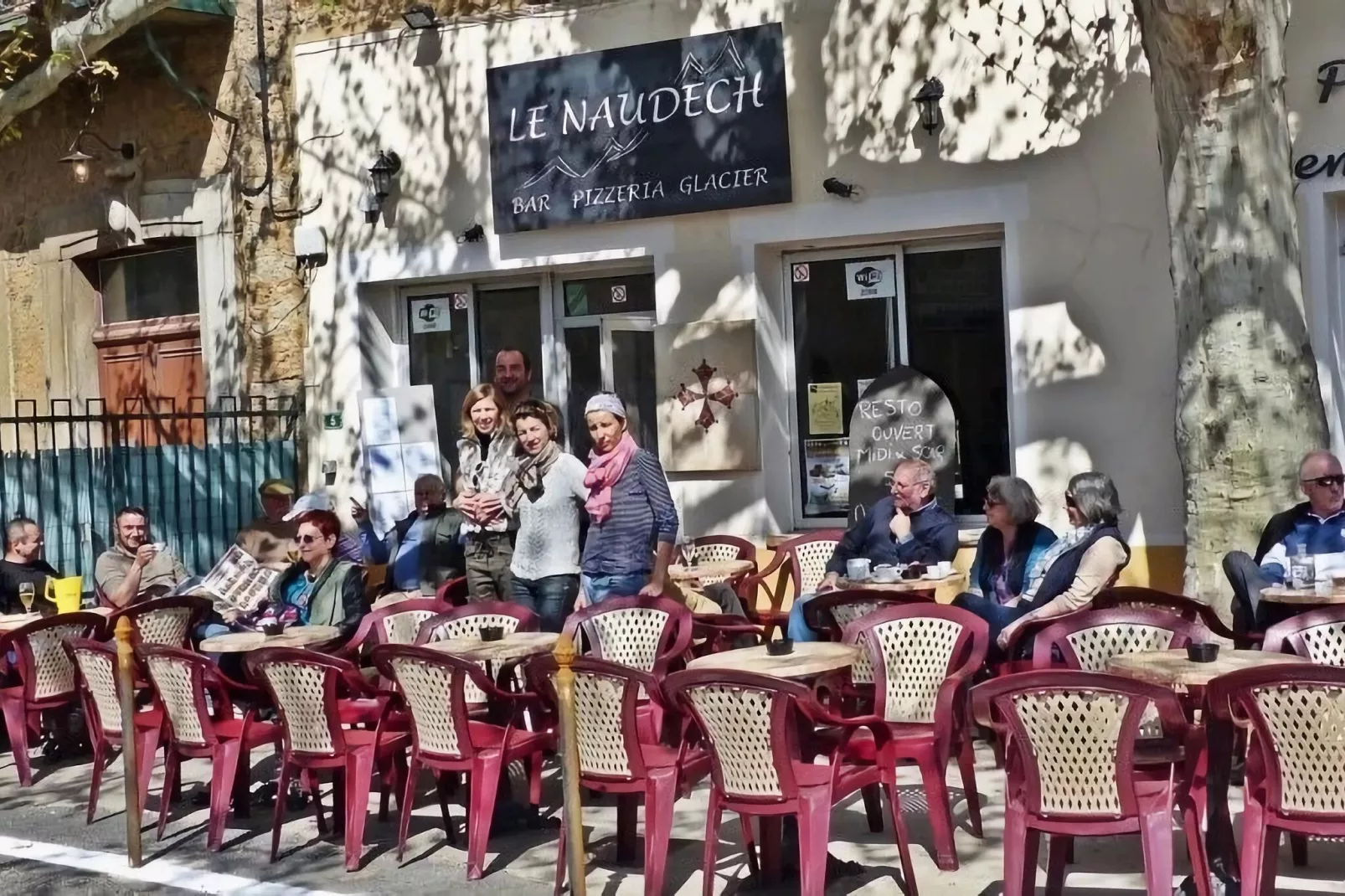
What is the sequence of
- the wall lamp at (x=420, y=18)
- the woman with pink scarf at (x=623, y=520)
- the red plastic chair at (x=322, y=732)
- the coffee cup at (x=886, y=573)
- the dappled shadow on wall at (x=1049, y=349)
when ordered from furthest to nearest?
the wall lamp at (x=420, y=18) < the dappled shadow on wall at (x=1049, y=349) < the coffee cup at (x=886, y=573) < the woman with pink scarf at (x=623, y=520) < the red plastic chair at (x=322, y=732)

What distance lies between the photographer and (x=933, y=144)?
988cm

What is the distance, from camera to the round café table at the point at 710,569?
29.7ft

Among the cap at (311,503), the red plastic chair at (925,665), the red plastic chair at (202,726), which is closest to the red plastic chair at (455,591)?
the cap at (311,503)

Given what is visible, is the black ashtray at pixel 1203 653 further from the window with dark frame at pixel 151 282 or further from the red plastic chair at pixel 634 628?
the window with dark frame at pixel 151 282

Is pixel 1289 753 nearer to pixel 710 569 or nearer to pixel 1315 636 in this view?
pixel 1315 636

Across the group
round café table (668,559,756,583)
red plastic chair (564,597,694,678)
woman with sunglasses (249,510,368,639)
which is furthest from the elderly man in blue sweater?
woman with sunglasses (249,510,368,639)

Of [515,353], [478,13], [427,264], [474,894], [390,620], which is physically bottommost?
[474,894]

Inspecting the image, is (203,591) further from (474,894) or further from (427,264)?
(427,264)

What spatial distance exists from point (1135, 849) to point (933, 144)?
5108mm

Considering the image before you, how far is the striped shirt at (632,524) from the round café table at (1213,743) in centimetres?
279

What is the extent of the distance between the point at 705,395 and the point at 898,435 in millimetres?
1336

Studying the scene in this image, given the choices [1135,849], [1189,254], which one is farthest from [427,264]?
[1135,849]

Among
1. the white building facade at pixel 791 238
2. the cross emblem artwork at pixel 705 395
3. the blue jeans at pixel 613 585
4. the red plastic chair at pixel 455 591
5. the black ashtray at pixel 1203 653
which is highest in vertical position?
the white building facade at pixel 791 238

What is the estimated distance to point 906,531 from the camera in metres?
8.60
